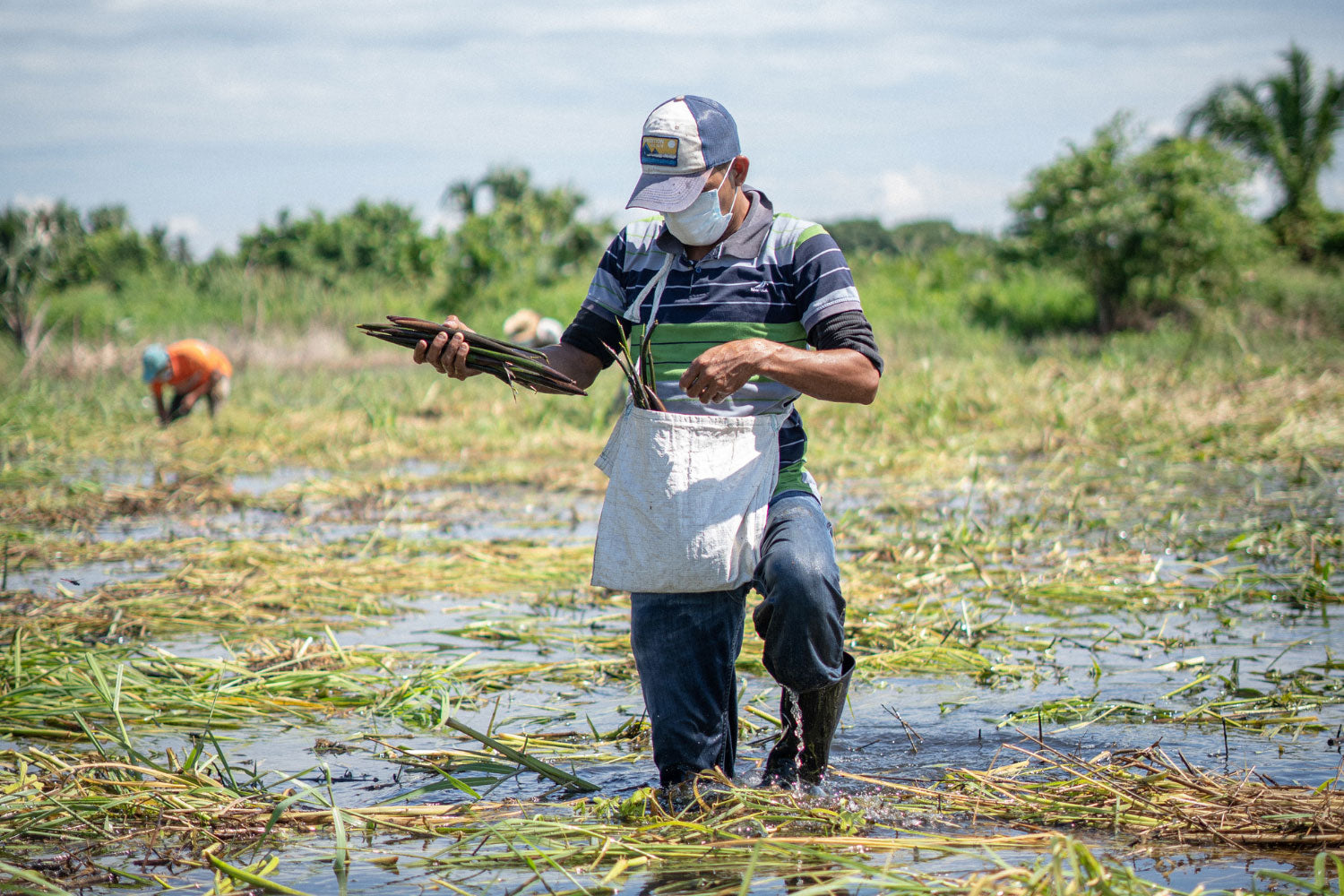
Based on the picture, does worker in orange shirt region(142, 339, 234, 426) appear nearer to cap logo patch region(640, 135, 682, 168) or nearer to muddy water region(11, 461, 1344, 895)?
muddy water region(11, 461, 1344, 895)

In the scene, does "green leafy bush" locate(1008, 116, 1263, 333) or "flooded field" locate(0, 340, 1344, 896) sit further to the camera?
"green leafy bush" locate(1008, 116, 1263, 333)

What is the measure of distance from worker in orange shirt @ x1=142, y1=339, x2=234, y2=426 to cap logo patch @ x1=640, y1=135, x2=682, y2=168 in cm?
873

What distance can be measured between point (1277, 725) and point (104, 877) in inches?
119

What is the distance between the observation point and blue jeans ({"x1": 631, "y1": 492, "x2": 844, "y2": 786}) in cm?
263

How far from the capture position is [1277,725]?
3.37 meters

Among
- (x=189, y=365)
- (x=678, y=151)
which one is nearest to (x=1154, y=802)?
(x=678, y=151)

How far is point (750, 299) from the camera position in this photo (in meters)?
2.79

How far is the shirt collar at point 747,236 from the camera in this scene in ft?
9.22

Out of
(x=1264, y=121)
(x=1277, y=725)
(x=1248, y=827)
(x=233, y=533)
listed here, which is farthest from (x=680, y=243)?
(x=1264, y=121)

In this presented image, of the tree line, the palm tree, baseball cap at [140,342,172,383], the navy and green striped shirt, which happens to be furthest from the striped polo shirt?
the palm tree

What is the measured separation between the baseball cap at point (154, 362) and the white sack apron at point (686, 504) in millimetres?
8757

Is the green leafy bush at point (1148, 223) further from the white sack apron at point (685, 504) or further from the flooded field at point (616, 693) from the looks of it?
the white sack apron at point (685, 504)

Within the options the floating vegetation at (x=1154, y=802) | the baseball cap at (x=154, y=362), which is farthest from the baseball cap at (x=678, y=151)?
the baseball cap at (x=154, y=362)

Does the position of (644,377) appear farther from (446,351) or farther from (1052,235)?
(1052,235)
